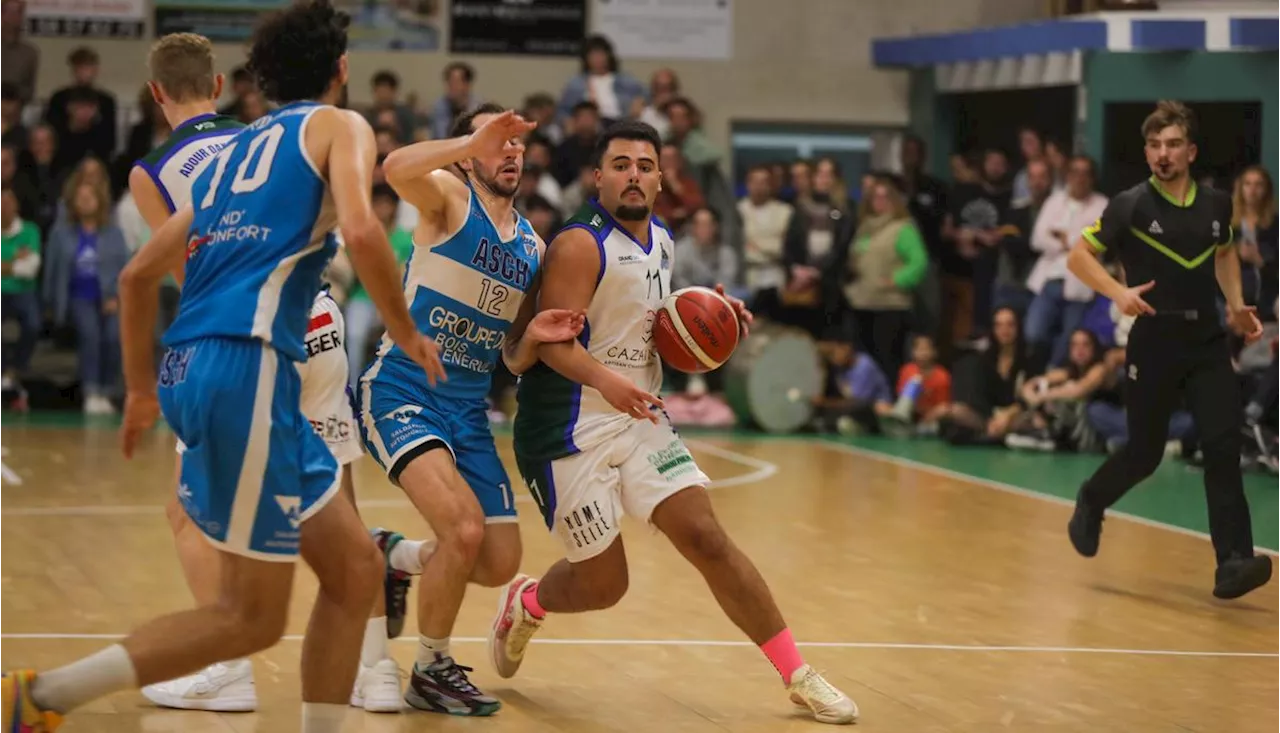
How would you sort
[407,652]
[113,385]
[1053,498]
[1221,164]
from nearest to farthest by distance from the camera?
1. [407,652]
2. [1053,498]
3. [113,385]
4. [1221,164]

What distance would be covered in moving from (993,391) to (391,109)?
5806mm

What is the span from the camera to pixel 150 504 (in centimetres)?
1094

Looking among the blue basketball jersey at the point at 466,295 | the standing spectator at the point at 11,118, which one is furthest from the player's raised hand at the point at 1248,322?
the standing spectator at the point at 11,118

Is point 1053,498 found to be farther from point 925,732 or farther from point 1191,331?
point 925,732

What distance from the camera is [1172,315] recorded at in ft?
29.3

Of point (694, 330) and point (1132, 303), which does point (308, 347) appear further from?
point (1132, 303)

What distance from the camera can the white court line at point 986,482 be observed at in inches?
425

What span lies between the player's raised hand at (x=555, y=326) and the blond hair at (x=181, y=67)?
52.4 inches

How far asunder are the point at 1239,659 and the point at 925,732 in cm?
195

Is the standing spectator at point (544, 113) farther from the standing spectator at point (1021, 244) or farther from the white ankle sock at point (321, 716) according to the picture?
the white ankle sock at point (321, 716)

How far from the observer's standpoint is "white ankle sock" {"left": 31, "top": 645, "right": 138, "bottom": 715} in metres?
4.75

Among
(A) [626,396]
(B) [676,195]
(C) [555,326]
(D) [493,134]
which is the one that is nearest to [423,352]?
(D) [493,134]

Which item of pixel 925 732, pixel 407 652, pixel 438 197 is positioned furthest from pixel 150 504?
pixel 925 732

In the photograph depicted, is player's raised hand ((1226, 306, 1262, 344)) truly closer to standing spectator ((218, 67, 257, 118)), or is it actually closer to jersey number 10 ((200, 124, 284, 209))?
jersey number 10 ((200, 124, 284, 209))
